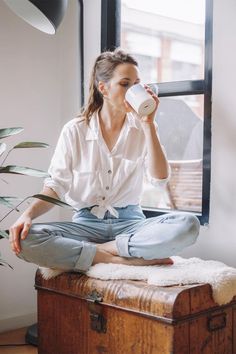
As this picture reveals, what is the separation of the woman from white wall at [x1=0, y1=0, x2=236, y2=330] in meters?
0.23

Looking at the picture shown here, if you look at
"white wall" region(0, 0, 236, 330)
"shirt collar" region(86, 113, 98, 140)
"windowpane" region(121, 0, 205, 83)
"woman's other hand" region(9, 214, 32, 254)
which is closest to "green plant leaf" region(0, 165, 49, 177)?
"woman's other hand" region(9, 214, 32, 254)

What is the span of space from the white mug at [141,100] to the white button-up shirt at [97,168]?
0.87ft

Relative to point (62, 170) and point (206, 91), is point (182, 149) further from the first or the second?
point (62, 170)

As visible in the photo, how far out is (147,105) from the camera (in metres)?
1.86

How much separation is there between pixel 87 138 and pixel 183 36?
60 cm

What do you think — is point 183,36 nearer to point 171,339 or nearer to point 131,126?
point 131,126

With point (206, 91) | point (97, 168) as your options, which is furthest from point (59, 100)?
point (206, 91)

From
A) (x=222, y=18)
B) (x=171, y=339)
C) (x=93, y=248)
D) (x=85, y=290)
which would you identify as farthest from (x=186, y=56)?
(x=171, y=339)

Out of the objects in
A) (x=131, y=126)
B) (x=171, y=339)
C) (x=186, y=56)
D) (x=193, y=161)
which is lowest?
(x=171, y=339)

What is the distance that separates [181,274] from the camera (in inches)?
68.1

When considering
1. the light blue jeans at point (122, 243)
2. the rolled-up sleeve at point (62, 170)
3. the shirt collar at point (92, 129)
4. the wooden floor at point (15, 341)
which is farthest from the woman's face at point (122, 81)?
the wooden floor at point (15, 341)

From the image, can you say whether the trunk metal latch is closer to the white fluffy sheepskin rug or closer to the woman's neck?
the white fluffy sheepskin rug

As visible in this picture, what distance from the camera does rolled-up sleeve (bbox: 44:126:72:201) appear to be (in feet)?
6.79

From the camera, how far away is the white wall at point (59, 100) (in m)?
2.05
